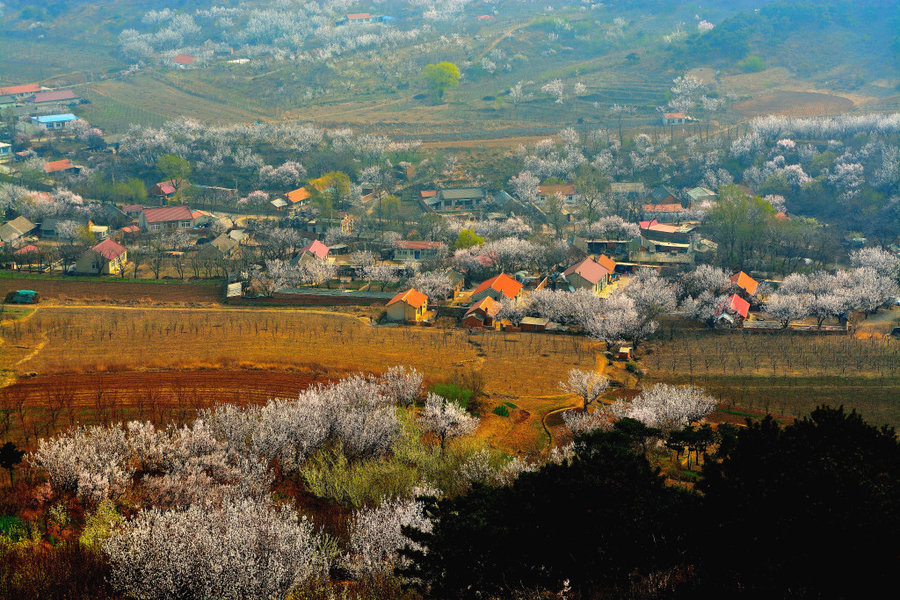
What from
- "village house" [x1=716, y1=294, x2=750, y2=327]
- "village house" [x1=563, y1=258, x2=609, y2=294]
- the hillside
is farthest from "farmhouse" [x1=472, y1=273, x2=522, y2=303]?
the hillside

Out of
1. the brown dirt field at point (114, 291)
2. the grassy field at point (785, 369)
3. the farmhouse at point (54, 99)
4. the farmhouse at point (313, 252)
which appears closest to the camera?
the grassy field at point (785, 369)

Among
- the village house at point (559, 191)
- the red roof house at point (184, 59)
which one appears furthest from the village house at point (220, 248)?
the red roof house at point (184, 59)

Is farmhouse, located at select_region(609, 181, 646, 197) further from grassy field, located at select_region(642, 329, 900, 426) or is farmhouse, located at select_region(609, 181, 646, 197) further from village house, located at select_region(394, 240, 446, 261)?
grassy field, located at select_region(642, 329, 900, 426)

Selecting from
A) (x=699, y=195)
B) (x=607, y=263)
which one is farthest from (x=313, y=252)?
(x=699, y=195)

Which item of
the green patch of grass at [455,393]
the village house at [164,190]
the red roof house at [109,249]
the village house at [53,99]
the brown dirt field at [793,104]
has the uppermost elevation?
the village house at [53,99]

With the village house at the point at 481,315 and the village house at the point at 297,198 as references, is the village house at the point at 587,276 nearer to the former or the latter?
the village house at the point at 481,315

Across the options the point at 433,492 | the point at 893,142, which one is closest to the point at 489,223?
the point at 893,142
